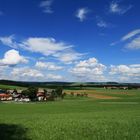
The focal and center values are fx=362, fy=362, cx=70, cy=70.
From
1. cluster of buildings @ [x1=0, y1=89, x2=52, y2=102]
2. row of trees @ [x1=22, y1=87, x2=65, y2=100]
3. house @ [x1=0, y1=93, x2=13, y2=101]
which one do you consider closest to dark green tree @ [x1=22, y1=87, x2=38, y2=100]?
row of trees @ [x1=22, y1=87, x2=65, y2=100]

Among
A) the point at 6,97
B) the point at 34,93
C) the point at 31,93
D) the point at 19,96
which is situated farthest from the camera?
the point at 19,96

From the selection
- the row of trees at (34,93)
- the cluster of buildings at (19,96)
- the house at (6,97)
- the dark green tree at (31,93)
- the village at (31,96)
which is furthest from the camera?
the row of trees at (34,93)

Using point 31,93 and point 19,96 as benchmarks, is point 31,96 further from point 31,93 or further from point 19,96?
point 19,96

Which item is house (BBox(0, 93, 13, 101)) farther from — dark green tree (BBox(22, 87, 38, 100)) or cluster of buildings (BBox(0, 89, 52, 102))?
dark green tree (BBox(22, 87, 38, 100))

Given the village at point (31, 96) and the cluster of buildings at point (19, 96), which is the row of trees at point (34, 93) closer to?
the village at point (31, 96)

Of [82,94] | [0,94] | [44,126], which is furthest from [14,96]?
[44,126]

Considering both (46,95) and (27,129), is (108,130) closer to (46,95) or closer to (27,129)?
(27,129)

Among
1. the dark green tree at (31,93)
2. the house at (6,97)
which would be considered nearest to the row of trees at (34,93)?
the dark green tree at (31,93)

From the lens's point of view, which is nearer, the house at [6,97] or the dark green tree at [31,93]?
the house at [6,97]

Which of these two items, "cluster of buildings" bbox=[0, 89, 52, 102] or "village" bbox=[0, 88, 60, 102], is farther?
"village" bbox=[0, 88, 60, 102]

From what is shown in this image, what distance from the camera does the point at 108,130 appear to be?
23641 mm

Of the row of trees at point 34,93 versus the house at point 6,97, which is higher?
the row of trees at point 34,93

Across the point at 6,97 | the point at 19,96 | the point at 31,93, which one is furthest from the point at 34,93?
the point at 6,97

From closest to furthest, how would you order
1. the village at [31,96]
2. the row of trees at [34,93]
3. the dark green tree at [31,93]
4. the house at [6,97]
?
the village at [31,96], the house at [6,97], the dark green tree at [31,93], the row of trees at [34,93]
